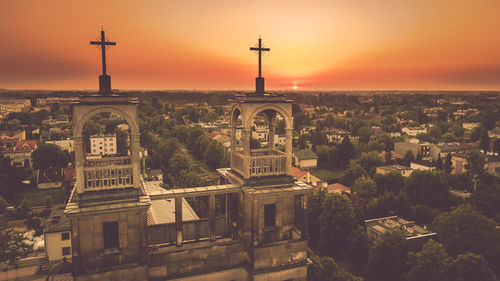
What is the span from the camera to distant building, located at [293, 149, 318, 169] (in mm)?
97125

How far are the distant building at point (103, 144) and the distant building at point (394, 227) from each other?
7942cm

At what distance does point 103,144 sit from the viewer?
10812 cm

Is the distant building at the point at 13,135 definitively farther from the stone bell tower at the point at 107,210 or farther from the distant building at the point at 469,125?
the distant building at the point at 469,125

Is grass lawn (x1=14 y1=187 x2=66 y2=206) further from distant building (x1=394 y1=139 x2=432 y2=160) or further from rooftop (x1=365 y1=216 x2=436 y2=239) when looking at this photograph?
distant building (x1=394 y1=139 x2=432 y2=160)

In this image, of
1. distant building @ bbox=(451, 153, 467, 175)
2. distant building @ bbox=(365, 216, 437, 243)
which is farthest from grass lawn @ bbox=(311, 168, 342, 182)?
distant building @ bbox=(365, 216, 437, 243)

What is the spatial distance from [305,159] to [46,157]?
6454cm

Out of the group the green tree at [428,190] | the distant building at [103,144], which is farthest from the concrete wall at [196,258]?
the distant building at [103,144]

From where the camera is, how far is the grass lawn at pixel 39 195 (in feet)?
222

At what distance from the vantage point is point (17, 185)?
248ft

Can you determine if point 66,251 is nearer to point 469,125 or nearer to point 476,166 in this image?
point 476,166

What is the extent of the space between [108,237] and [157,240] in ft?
A: 9.26

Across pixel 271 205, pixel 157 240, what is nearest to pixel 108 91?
pixel 157 240

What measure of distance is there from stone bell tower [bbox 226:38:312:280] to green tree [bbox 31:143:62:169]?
286ft

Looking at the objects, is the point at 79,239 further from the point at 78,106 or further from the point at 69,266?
the point at 78,106
